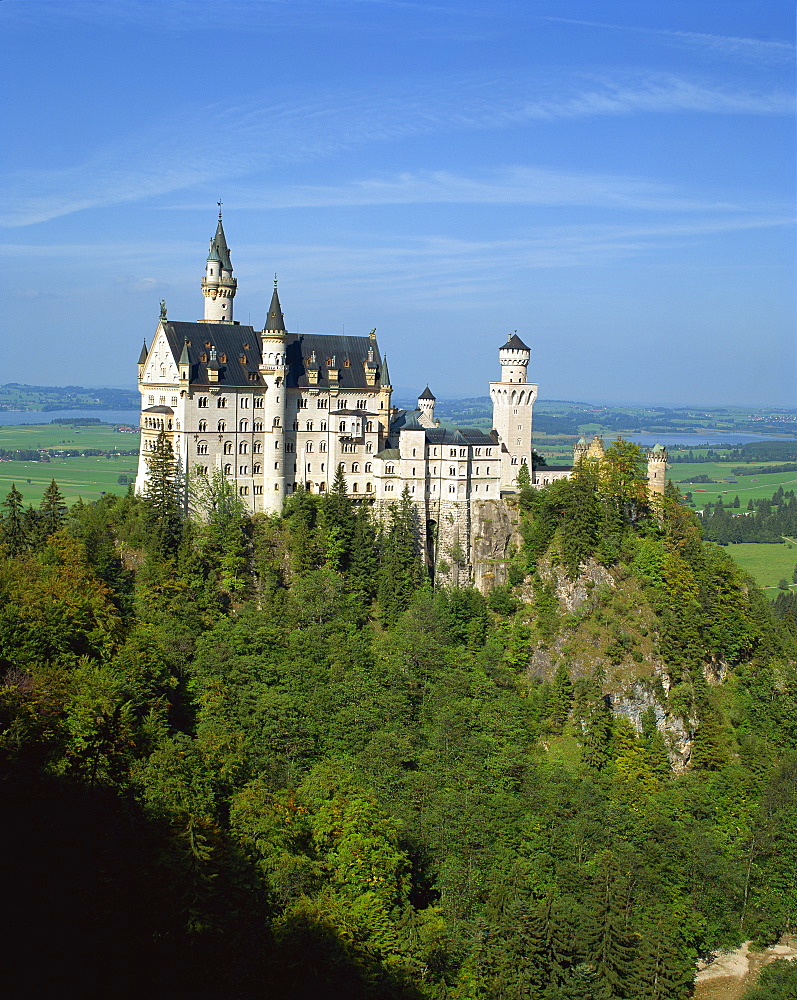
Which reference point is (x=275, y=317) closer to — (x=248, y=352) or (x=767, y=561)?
(x=248, y=352)

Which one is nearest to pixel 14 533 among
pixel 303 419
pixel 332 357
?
pixel 303 419

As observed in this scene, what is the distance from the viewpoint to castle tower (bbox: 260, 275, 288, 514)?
83.9 m

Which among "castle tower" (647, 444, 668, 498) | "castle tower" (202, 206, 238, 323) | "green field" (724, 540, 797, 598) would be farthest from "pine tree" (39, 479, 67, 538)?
"green field" (724, 540, 797, 598)

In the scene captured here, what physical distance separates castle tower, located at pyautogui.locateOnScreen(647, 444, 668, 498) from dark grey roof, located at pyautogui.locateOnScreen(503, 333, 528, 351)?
13.3m

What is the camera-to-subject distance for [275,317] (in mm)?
83812

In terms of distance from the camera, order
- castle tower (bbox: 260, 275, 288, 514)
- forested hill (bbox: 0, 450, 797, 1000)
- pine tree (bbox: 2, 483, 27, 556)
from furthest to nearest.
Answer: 1. castle tower (bbox: 260, 275, 288, 514)
2. pine tree (bbox: 2, 483, 27, 556)
3. forested hill (bbox: 0, 450, 797, 1000)

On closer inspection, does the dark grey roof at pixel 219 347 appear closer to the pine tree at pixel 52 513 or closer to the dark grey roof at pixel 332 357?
the dark grey roof at pixel 332 357

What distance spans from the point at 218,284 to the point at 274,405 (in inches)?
440

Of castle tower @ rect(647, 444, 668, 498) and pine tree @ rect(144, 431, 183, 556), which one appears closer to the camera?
pine tree @ rect(144, 431, 183, 556)

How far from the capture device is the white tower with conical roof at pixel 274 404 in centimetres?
8388

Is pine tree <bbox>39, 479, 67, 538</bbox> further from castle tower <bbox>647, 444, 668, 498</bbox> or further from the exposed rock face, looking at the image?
castle tower <bbox>647, 444, 668, 498</bbox>

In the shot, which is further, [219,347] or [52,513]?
[219,347]

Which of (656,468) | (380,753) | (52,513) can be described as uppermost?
→ (656,468)

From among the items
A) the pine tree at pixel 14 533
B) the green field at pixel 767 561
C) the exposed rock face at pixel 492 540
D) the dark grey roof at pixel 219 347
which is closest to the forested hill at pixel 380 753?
the pine tree at pixel 14 533
